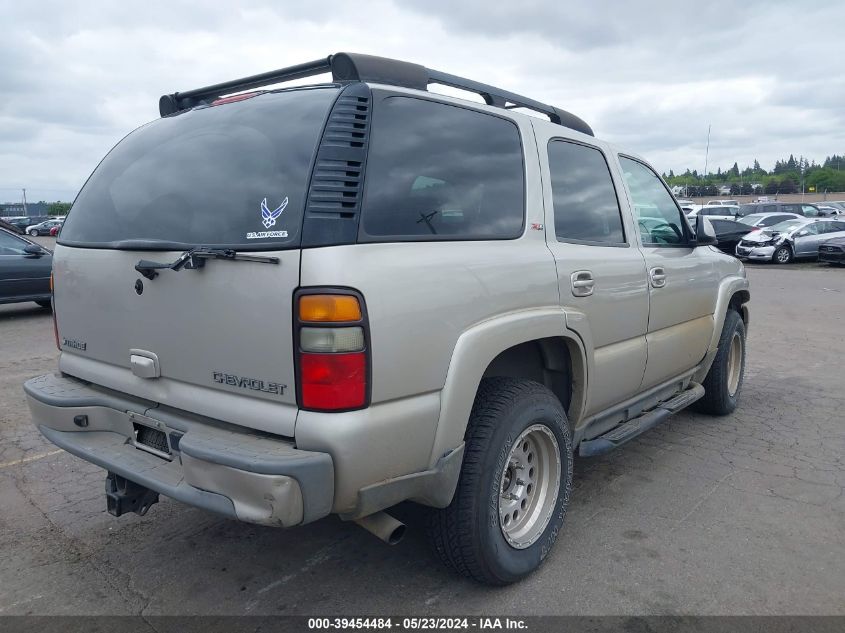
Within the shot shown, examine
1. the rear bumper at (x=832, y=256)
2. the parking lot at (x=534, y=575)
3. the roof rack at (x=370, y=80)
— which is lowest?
the parking lot at (x=534, y=575)

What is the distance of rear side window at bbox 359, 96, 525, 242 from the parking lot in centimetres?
156

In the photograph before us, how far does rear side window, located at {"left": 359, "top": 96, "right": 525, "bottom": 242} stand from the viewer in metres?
2.55

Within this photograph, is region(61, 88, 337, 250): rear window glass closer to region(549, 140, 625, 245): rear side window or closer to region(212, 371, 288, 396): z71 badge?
region(212, 371, 288, 396): z71 badge

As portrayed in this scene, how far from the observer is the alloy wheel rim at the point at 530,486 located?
10.2 feet

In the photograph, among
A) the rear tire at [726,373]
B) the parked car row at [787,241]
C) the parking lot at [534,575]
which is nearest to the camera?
the parking lot at [534,575]

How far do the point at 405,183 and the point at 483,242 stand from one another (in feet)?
1.49

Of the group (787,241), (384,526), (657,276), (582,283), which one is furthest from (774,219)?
(384,526)

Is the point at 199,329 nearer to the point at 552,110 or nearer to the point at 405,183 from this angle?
the point at 405,183

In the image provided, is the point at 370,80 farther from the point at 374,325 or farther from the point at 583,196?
the point at 583,196

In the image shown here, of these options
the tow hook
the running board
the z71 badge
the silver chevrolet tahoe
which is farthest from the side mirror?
the tow hook

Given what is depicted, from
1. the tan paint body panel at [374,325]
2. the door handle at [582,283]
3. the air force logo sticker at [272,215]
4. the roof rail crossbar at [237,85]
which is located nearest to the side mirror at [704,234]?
the tan paint body panel at [374,325]

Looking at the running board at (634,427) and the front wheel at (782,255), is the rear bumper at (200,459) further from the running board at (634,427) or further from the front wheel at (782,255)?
the front wheel at (782,255)

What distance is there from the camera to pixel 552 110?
3980mm

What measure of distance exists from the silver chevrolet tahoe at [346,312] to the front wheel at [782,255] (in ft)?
68.0
